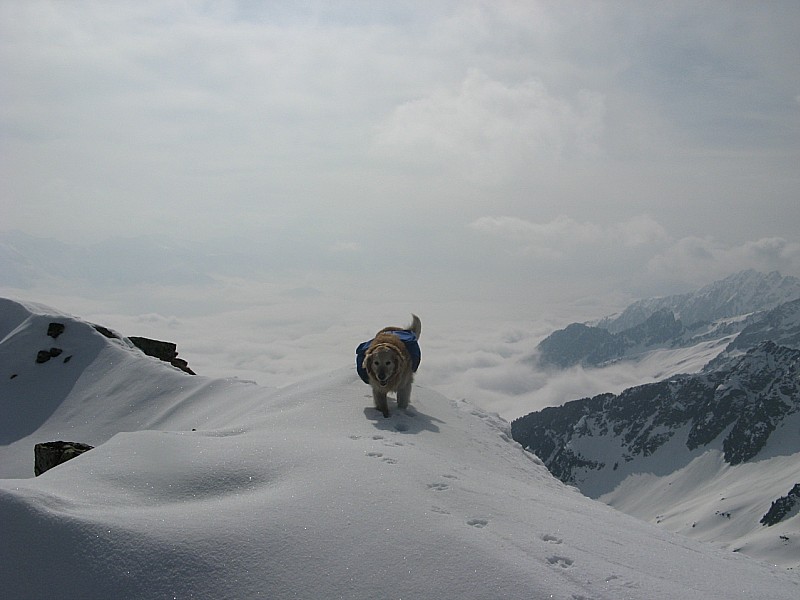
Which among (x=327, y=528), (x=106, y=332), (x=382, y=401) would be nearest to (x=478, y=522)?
(x=327, y=528)

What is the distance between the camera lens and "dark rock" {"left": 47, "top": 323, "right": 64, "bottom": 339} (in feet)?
88.6

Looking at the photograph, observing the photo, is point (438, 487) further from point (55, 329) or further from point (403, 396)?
point (55, 329)

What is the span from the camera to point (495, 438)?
1380cm

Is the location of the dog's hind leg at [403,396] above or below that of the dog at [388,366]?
below

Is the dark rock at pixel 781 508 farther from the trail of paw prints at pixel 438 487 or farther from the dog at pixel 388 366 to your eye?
the trail of paw prints at pixel 438 487

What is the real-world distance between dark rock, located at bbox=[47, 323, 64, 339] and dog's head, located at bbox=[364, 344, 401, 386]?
21.8m

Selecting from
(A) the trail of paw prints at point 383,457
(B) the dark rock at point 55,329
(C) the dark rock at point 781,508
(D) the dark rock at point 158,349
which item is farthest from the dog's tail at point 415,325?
(C) the dark rock at point 781,508

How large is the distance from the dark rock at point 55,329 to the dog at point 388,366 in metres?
20.5

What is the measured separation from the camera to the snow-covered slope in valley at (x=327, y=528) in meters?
4.72

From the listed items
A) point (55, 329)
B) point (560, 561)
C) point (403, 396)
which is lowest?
point (560, 561)

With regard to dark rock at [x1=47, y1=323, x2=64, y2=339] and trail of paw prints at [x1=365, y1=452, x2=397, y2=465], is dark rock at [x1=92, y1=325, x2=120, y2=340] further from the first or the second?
trail of paw prints at [x1=365, y1=452, x2=397, y2=465]

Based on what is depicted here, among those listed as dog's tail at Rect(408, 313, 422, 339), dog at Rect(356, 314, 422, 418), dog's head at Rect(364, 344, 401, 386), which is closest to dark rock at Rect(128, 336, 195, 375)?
dog's tail at Rect(408, 313, 422, 339)

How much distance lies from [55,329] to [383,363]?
22.5 m

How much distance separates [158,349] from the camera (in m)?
29.9
